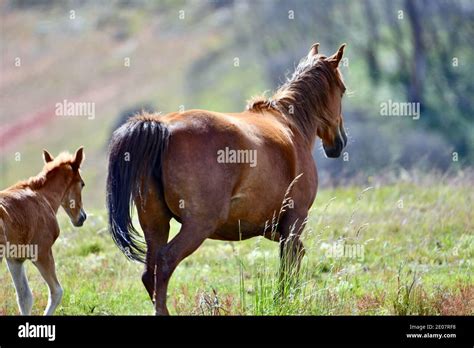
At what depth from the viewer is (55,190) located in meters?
10.5

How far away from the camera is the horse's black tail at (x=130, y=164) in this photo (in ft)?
28.2

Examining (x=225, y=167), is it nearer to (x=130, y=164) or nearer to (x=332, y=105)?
(x=130, y=164)

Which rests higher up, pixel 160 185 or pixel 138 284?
pixel 160 185

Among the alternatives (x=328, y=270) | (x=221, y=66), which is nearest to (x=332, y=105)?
(x=328, y=270)

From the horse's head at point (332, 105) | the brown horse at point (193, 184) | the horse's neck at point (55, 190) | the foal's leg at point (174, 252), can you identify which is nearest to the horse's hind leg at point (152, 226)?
the brown horse at point (193, 184)

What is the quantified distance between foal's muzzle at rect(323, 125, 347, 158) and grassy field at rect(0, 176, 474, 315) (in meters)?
0.74

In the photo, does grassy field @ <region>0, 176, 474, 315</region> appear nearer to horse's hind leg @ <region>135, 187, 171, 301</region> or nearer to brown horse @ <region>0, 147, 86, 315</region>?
brown horse @ <region>0, 147, 86, 315</region>

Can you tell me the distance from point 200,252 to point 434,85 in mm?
22505

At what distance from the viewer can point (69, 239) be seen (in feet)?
42.0

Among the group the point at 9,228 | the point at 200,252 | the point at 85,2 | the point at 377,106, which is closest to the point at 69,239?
the point at 200,252

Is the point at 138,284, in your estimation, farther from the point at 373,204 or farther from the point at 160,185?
the point at 373,204

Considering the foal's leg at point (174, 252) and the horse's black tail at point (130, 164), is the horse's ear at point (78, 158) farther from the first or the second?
the foal's leg at point (174, 252)

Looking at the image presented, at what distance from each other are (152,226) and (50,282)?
1.47 meters

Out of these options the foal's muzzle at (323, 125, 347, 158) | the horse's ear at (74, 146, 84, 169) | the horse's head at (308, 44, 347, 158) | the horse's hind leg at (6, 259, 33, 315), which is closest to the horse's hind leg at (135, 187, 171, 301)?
the horse's hind leg at (6, 259, 33, 315)
